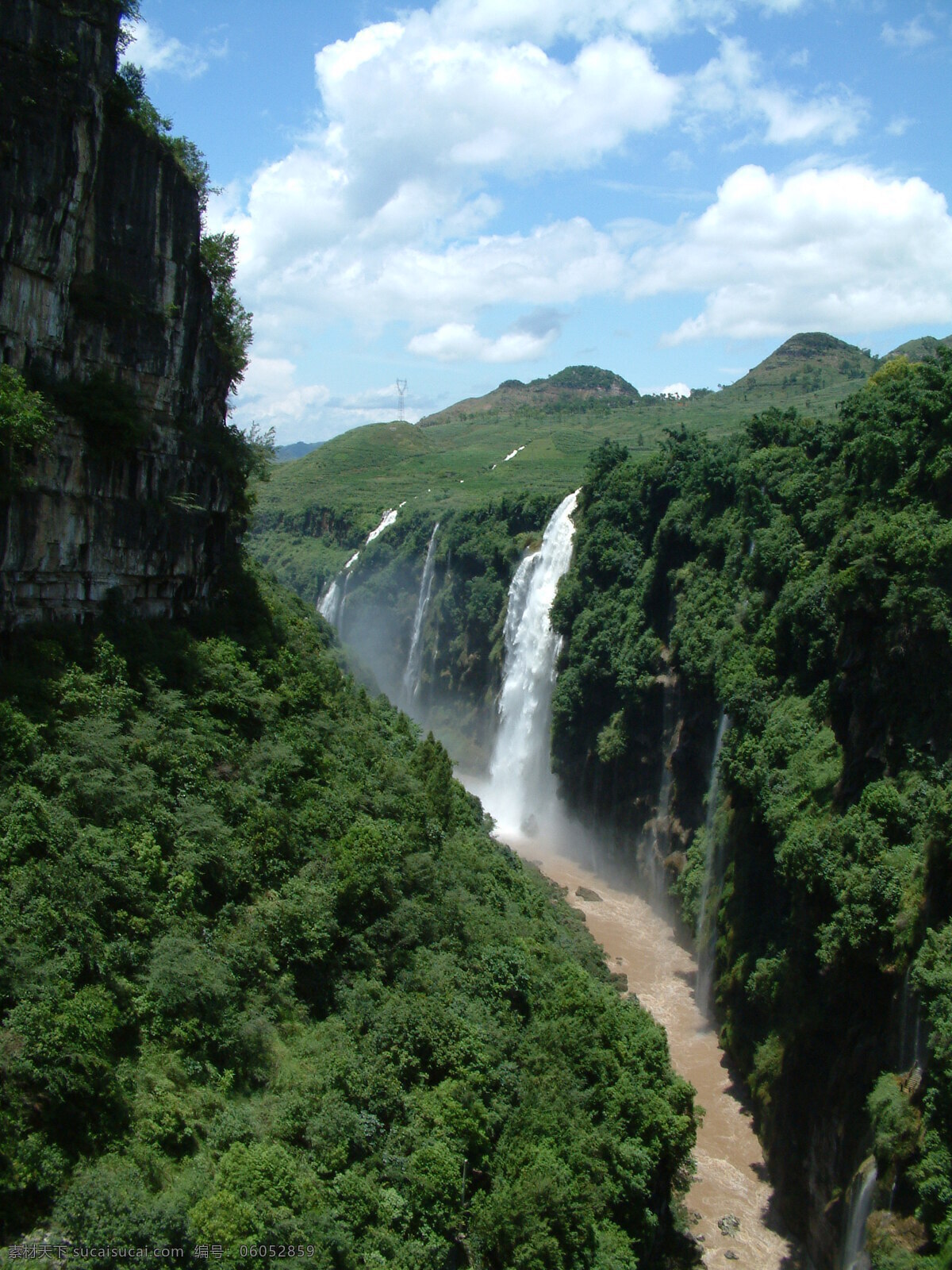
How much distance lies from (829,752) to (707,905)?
30.9ft

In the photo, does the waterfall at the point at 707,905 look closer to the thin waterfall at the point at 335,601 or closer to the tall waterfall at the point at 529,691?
the tall waterfall at the point at 529,691

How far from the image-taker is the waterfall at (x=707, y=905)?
1396 inches

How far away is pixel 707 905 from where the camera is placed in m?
36.9

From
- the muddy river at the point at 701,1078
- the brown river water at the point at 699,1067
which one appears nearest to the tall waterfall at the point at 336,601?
the brown river water at the point at 699,1067

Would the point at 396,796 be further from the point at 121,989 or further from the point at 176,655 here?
the point at 121,989

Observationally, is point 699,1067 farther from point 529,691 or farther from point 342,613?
point 342,613

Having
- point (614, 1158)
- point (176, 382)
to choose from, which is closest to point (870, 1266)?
point (614, 1158)

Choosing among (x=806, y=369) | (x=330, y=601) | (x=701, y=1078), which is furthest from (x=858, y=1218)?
(x=806, y=369)

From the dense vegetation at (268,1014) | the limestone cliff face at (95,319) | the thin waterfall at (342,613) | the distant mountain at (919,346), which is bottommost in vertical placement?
the dense vegetation at (268,1014)

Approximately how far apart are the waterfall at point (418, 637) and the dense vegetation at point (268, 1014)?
44104 millimetres

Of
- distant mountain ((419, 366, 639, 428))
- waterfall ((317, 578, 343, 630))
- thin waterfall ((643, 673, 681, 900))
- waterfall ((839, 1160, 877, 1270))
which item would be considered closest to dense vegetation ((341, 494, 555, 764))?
waterfall ((317, 578, 343, 630))

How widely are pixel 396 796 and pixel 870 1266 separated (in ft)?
51.5

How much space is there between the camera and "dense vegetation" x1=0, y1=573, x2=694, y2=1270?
14.8 m

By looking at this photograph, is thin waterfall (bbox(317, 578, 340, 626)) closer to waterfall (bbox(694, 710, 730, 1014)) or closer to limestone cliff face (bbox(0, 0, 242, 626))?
waterfall (bbox(694, 710, 730, 1014))
